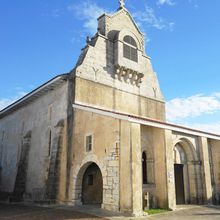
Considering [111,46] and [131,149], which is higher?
[111,46]

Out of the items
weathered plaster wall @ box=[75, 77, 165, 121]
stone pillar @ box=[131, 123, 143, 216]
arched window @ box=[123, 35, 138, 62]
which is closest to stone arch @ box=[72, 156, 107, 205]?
stone pillar @ box=[131, 123, 143, 216]

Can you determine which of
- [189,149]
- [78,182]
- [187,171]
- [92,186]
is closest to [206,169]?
[187,171]

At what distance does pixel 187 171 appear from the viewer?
17641 mm

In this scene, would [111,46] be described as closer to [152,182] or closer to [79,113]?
[79,113]

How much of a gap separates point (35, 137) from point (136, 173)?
11.2 metres

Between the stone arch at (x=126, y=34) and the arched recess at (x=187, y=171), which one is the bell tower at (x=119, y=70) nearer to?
the stone arch at (x=126, y=34)

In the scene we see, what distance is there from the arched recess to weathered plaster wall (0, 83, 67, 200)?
312 inches

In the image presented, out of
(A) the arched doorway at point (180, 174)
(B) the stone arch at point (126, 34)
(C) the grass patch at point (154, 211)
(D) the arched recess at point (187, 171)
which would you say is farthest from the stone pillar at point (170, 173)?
(B) the stone arch at point (126, 34)

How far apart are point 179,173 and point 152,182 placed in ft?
10.6

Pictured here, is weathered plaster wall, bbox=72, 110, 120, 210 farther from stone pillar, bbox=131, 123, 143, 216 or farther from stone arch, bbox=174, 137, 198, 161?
stone arch, bbox=174, 137, 198, 161

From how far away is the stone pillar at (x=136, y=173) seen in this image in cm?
1215

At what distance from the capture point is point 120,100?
789 inches

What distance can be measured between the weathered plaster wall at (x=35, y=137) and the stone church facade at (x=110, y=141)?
0.25 ft

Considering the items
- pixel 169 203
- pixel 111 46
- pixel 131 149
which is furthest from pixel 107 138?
pixel 111 46
